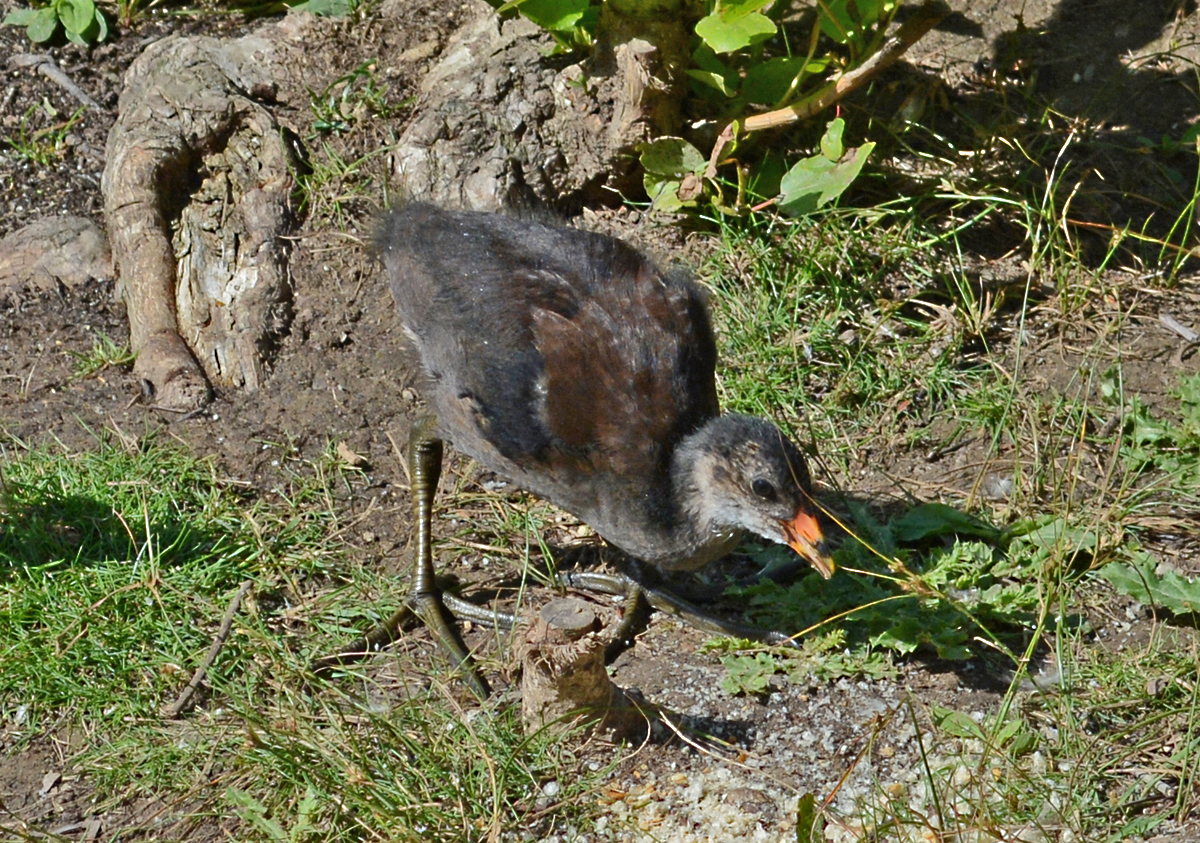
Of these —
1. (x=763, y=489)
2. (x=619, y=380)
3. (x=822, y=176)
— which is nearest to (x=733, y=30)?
(x=822, y=176)

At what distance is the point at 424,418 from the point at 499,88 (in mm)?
1759

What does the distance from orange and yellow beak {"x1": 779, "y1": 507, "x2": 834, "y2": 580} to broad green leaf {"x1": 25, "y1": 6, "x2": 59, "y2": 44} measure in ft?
16.0

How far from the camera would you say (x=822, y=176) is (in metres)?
4.93

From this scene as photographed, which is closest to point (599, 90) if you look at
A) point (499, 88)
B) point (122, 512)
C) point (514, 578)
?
point (499, 88)

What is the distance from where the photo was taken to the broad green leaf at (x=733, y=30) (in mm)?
4516

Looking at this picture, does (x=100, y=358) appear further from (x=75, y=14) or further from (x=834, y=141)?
(x=834, y=141)

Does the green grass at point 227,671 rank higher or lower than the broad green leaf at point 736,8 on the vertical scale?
lower

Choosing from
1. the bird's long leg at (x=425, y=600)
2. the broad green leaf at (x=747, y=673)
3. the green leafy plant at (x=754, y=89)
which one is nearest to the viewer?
the broad green leaf at (x=747, y=673)

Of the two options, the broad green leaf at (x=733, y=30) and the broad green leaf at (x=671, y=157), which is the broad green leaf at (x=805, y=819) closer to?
the broad green leaf at (x=733, y=30)

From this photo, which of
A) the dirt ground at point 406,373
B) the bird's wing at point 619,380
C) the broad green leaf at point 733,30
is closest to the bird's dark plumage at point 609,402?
the bird's wing at point 619,380

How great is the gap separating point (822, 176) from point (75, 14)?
13.3 ft

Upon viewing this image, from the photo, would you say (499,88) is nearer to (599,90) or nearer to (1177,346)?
(599,90)

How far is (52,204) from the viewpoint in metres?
5.90

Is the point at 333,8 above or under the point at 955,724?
above
